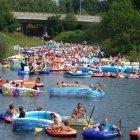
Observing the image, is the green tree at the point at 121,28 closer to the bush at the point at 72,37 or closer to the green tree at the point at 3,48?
the green tree at the point at 3,48

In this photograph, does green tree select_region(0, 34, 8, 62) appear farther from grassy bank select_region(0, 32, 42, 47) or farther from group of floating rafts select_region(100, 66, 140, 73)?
grassy bank select_region(0, 32, 42, 47)

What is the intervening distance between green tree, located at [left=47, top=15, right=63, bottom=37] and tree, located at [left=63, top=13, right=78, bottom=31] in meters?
1.66

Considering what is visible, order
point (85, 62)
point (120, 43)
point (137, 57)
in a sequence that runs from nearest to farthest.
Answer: point (85, 62)
point (137, 57)
point (120, 43)

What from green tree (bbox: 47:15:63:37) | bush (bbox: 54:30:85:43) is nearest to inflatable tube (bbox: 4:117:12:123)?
bush (bbox: 54:30:85:43)

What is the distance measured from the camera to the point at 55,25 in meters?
151

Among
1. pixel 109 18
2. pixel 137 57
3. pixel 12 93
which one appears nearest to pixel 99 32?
pixel 109 18

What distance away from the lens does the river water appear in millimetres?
38191

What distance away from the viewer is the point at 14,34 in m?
142

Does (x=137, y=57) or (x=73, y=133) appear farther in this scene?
Result: (x=137, y=57)

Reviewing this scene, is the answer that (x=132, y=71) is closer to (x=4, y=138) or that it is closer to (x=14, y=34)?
(x=4, y=138)

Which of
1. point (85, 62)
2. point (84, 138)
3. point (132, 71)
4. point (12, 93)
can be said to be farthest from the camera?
point (85, 62)

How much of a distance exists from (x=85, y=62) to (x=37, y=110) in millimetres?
46298

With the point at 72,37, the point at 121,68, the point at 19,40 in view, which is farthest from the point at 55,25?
the point at 121,68

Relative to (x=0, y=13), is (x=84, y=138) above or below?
below
